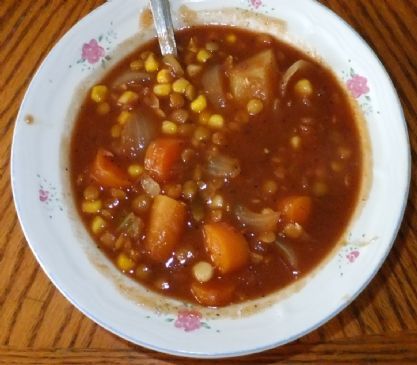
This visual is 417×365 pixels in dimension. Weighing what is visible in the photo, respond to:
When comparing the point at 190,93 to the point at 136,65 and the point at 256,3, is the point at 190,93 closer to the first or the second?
the point at 136,65

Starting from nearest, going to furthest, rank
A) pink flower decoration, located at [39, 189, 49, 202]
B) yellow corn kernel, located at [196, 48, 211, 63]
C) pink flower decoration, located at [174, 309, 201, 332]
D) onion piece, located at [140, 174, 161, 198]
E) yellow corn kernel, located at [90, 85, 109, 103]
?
pink flower decoration, located at [174, 309, 201, 332] → pink flower decoration, located at [39, 189, 49, 202] → onion piece, located at [140, 174, 161, 198] → yellow corn kernel, located at [90, 85, 109, 103] → yellow corn kernel, located at [196, 48, 211, 63]

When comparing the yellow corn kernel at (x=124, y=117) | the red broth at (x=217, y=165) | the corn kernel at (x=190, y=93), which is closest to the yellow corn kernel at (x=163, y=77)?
the red broth at (x=217, y=165)

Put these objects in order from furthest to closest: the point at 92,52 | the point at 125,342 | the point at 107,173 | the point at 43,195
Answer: the point at 92,52 → the point at 107,173 → the point at 43,195 → the point at 125,342

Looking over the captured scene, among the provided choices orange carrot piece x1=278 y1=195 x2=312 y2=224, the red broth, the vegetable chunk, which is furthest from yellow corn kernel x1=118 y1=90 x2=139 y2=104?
orange carrot piece x1=278 y1=195 x2=312 y2=224

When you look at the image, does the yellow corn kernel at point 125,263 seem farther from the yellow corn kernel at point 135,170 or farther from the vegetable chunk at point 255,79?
the vegetable chunk at point 255,79

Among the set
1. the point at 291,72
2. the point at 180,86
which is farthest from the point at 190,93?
the point at 291,72

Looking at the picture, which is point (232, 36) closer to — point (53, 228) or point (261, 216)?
point (261, 216)

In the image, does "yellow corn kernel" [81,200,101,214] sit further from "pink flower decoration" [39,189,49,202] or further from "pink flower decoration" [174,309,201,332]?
"pink flower decoration" [174,309,201,332]
